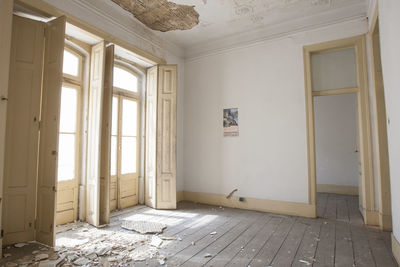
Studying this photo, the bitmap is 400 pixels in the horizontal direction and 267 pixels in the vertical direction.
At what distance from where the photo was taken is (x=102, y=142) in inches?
158

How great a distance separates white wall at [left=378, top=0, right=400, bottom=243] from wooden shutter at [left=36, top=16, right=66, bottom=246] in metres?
3.96

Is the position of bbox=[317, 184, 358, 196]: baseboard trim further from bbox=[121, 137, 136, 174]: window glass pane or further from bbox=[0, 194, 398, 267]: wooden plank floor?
bbox=[121, 137, 136, 174]: window glass pane

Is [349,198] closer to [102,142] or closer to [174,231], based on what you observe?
[174,231]

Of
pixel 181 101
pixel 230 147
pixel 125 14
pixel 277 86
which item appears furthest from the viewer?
pixel 181 101

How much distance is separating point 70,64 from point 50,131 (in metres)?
1.45

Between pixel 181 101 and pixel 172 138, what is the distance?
1.24 meters

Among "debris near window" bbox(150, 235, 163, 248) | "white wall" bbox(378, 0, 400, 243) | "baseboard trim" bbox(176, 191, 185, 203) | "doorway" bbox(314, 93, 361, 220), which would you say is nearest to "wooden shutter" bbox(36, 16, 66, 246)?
"debris near window" bbox(150, 235, 163, 248)

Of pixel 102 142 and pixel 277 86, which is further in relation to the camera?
pixel 277 86

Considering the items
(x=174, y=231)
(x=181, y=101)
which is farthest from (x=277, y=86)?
(x=174, y=231)

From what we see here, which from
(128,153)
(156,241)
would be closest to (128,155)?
(128,153)

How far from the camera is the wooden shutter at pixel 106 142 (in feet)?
12.7

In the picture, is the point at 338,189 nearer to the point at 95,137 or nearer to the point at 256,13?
the point at 256,13

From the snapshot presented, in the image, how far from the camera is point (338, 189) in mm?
6668

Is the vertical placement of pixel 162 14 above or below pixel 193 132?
above
